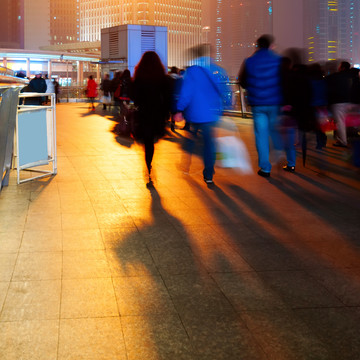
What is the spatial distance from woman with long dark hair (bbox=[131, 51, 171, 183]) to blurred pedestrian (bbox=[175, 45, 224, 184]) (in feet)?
0.75

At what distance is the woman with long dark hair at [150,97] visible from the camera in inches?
334

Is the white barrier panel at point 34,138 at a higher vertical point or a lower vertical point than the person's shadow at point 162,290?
higher

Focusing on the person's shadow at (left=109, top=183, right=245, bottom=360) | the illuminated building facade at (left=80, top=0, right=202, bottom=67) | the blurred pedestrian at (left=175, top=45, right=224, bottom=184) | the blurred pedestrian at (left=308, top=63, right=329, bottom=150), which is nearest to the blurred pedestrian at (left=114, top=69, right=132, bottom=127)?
the blurred pedestrian at (left=308, top=63, right=329, bottom=150)

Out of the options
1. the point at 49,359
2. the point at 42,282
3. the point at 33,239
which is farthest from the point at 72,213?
the point at 49,359

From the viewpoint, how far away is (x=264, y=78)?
30.0ft

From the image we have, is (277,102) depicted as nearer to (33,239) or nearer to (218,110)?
(218,110)

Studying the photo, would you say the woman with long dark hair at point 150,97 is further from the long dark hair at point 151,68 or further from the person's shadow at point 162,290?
the person's shadow at point 162,290

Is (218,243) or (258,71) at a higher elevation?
(258,71)

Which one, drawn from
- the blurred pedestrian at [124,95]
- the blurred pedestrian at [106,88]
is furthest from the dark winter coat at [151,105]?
the blurred pedestrian at [106,88]

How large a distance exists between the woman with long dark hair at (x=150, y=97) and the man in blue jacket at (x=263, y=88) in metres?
1.33

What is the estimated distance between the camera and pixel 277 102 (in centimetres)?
925

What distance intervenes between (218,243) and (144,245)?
0.64 metres

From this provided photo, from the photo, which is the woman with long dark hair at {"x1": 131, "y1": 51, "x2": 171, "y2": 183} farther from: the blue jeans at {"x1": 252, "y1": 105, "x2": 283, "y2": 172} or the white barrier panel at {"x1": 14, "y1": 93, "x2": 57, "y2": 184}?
the blue jeans at {"x1": 252, "y1": 105, "x2": 283, "y2": 172}

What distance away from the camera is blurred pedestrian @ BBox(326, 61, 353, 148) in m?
12.4
